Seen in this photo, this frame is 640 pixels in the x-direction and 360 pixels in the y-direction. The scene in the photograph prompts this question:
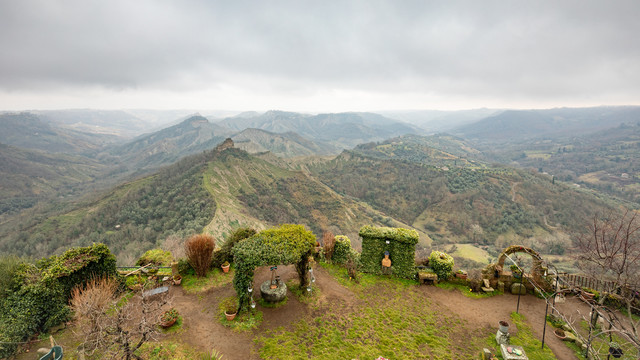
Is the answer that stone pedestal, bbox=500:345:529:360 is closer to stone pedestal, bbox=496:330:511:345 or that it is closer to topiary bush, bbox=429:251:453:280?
stone pedestal, bbox=496:330:511:345

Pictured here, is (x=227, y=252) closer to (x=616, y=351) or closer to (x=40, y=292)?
(x=40, y=292)

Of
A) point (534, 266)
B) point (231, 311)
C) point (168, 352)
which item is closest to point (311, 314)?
point (231, 311)

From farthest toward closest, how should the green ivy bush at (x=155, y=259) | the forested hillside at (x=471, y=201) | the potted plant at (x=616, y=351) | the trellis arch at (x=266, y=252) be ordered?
1. the forested hillside at (x=471, y=201)
2. the green ivy bush at (x=155, y=259)
3. the trellis arch at (x=266, y=252)
4. the potted plant at (x=616, y=351)

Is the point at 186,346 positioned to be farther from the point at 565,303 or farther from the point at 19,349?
the point at 565,303

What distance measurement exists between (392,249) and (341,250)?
13.0 ft

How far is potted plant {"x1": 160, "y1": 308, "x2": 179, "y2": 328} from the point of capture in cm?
1239

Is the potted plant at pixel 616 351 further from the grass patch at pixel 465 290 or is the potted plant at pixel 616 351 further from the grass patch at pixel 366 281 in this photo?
the grass patch at pixel 366 281

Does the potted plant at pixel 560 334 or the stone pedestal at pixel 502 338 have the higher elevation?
the stone pedestal at pixel 502 338

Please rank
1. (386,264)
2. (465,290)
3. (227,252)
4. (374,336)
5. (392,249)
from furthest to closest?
(227,252), (392,249), (386,264), (465,290), (374,336)

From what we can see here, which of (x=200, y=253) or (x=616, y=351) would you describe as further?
(x=200, y=253)

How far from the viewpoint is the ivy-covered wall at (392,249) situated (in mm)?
16797

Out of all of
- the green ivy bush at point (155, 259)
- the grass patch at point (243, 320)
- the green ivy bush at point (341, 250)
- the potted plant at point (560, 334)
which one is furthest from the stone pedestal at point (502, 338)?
the green ivy bush at point (155, 259)

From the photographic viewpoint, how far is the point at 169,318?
1263 cm

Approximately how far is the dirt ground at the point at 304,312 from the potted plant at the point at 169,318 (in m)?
0.58
